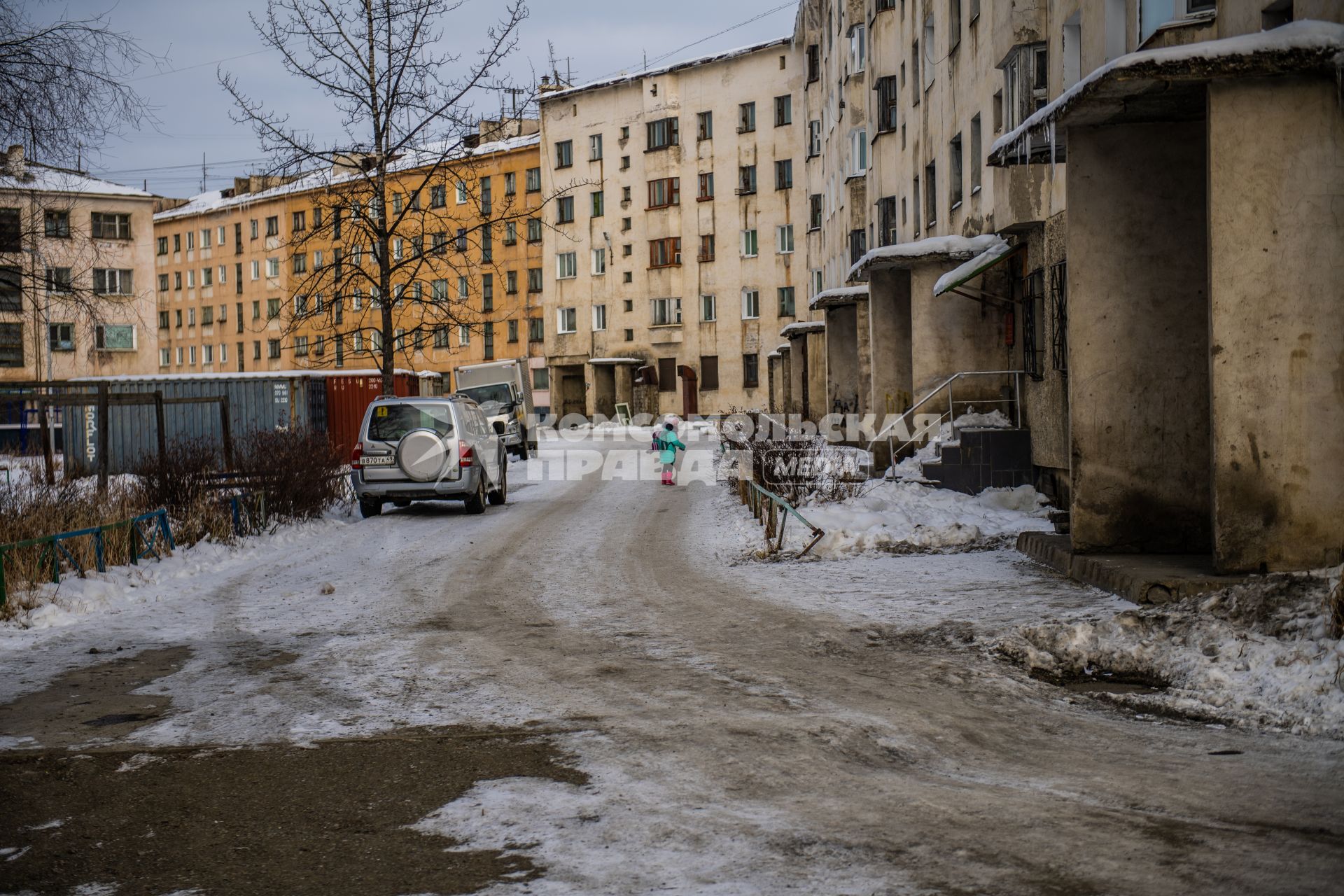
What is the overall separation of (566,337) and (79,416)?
35.1 m

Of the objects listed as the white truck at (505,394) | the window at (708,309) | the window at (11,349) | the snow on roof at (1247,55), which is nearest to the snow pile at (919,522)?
the snow on roof at (1247,55)

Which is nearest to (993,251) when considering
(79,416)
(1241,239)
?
(1241,239)

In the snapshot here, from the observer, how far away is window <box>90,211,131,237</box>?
6775 centimetres

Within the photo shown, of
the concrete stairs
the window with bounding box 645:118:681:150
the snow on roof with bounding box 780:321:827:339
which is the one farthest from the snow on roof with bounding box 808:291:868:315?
the window with bounding box 645:118:681:150

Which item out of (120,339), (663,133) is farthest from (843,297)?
(120,339)

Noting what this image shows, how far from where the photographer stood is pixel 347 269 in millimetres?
24250

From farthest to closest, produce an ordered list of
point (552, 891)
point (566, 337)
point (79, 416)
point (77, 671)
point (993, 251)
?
point (566, 337) → point (79, 416) → point (993, 251) → point (77, 671) → point (552, 891)

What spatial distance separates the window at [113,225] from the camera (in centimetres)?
6775

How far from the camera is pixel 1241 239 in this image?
881cm

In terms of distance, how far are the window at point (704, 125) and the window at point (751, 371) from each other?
1114cm

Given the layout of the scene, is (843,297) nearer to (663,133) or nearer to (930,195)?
(930,195)

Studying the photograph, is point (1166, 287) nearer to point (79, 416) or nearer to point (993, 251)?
point (993, 251)

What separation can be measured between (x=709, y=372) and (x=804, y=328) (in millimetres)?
19244

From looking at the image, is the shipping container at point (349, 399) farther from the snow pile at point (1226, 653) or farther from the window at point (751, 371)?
the snow pile at point (1226, 653)
